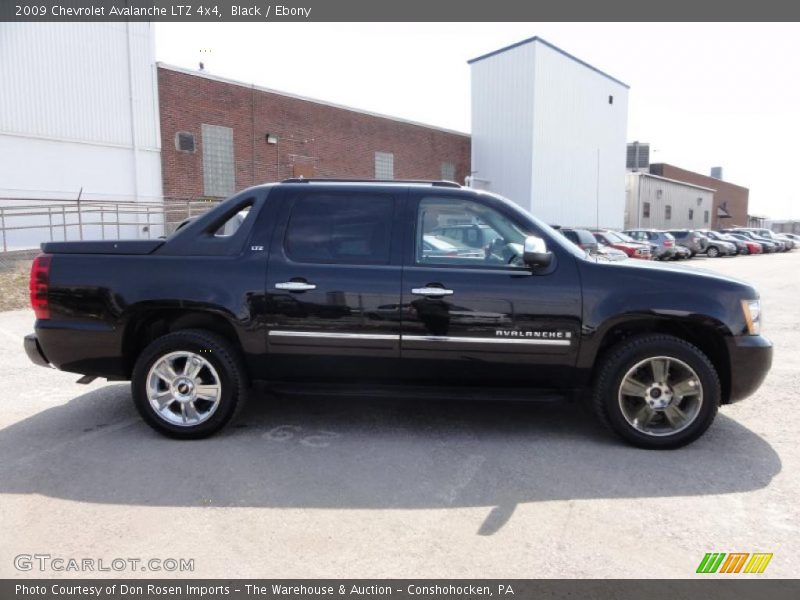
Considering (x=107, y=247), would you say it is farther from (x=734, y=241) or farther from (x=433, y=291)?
(x=734, y=241)

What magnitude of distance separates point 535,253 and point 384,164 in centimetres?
2558

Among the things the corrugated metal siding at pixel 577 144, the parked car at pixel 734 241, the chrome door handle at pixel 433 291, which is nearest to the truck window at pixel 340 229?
the chrome door handle at pixel 433 291

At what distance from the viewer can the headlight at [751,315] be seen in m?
4.03

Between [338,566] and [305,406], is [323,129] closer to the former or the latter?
[305,406]

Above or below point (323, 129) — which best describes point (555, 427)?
below

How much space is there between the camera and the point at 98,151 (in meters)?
19.1

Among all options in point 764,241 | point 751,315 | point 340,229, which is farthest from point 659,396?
point 764,241

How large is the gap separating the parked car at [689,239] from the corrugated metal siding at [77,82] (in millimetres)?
25749

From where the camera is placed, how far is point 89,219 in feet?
61.1

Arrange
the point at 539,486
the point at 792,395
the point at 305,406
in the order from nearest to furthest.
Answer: the point at 539,486 < the point at 305,406 < the point at 792,395

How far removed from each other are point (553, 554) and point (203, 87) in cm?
2229

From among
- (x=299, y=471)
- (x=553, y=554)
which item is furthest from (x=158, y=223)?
(x=553, y=554)

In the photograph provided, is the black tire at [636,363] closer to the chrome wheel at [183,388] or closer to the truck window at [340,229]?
the truck window at [340,229]
